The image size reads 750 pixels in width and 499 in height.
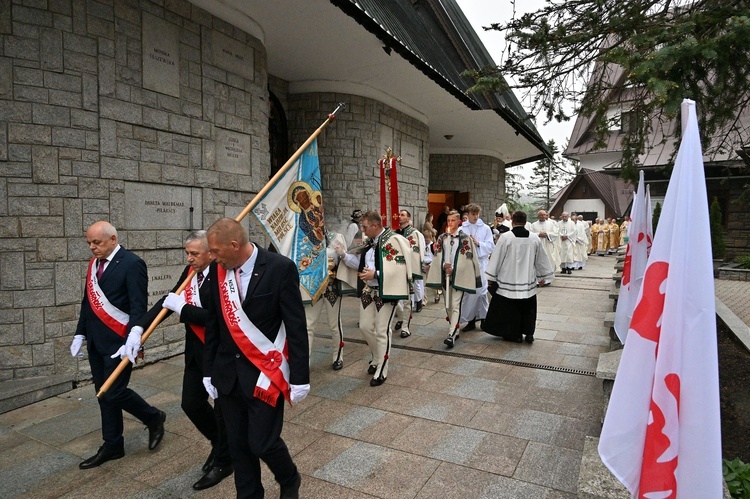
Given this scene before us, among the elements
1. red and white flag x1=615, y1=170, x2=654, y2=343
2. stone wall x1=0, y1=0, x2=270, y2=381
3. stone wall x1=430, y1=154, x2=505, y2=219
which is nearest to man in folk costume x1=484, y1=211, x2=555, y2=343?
red and white flag x1=615, y1=170, x2=654, y2=343

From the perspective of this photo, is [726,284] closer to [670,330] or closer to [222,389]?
[670,330]

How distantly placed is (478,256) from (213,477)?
5374 millimetres

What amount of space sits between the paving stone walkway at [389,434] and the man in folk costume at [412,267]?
1.13 metres

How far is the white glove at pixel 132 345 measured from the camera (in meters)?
3.13

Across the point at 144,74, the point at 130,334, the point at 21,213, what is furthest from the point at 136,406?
the point at 144,74

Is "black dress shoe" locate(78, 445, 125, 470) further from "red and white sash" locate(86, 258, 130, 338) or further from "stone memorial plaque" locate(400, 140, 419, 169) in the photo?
"stone memorial plaque" locate(400, 140, 419, 169)

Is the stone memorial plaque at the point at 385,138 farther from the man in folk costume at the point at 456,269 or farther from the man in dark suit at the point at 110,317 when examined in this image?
the man in dark suit at the point at 110,317

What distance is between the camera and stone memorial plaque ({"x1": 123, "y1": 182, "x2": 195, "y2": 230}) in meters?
5.46

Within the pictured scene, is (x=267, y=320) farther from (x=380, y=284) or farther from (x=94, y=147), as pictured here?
(x=94, y=147)

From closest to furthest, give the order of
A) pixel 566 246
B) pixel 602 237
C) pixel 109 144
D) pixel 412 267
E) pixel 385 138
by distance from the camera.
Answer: pixel 109 144 < pixel 412 267 < pixel 385 138 < pixel 566 246 < pixel 602 237

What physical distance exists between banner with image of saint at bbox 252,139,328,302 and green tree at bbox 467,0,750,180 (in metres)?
1.81

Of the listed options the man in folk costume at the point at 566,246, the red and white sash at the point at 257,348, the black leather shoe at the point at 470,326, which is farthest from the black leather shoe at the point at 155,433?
the man in folk costume at the point at 566,246

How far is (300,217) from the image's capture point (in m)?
4.54

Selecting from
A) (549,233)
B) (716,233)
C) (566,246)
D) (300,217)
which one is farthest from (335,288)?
(716,233)
